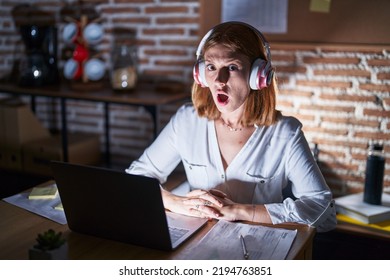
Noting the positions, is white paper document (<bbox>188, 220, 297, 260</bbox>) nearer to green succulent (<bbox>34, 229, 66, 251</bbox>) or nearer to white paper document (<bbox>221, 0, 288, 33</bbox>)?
green succulent (<bbox>34, 229, 66, 251</bbox>)

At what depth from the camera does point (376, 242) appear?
2.26 meters

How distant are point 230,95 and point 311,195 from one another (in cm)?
43

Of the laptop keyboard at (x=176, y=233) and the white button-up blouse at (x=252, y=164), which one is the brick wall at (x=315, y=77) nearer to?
the white button-up blouse at (x=252, y=164)

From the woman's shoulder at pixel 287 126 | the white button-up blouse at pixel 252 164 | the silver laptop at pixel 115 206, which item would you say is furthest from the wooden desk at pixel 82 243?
the woman's shoulder at pixel 287 126

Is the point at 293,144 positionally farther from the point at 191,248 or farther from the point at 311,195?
the point at 191,248

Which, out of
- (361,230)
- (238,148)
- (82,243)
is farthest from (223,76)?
(361,230)

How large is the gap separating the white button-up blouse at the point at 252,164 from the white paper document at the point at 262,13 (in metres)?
1.04

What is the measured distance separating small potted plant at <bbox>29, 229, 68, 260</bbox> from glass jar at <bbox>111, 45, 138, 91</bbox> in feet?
5.73

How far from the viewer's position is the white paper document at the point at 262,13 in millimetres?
2754

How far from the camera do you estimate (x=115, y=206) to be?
131 cm

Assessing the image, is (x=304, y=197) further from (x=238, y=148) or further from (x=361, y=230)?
(x=361, y=230)

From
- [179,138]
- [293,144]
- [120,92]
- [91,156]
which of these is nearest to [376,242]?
[293,144]

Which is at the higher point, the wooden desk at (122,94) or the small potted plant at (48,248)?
the wooden desk at (122,94)
